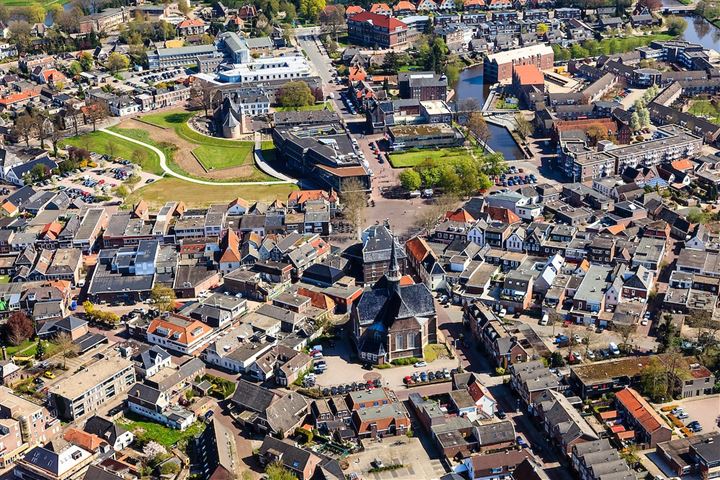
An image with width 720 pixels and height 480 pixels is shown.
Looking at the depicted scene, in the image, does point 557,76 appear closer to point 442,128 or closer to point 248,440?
point 442,128

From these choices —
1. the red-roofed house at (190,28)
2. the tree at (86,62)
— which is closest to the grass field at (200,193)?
the tree at (86,62)

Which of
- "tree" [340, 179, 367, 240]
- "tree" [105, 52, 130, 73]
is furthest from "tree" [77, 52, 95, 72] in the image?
"tree" [340, 179, 367, 240]

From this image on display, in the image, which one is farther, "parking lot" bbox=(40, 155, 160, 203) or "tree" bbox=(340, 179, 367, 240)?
"parking lot" bbox=(40, 155, 160, 203)

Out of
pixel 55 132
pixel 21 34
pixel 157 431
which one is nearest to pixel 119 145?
pixel 55 132

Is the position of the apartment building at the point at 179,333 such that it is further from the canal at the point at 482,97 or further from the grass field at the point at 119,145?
the canal at the point at 482,97

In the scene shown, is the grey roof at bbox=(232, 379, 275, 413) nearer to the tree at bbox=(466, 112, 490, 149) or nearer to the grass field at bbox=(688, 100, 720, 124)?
the tree at bbox=(466, 112, 490, 149)

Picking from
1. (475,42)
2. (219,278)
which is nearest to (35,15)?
(475,42)
